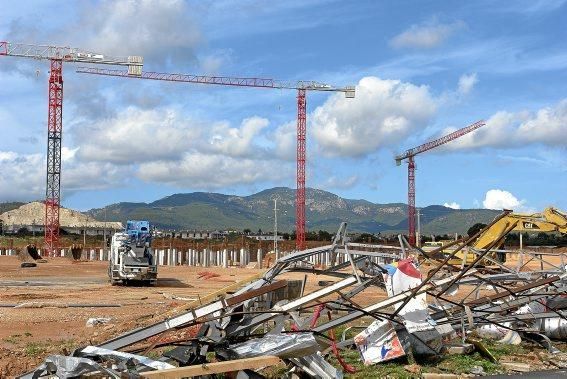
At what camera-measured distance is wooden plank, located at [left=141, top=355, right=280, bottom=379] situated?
346 inches

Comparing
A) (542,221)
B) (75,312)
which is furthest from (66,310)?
(542,221)

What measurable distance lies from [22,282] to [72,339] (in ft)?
80.3

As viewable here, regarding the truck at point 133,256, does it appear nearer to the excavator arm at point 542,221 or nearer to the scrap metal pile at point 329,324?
the excavator arm at point 542,221

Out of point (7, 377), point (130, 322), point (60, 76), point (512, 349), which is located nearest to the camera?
point (7, 377)

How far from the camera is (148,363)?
9.17 metres

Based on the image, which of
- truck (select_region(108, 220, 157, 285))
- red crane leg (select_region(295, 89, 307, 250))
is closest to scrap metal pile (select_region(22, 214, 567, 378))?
truck (select_region(108, 220, 157, 285))

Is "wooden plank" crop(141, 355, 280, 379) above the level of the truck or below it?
below

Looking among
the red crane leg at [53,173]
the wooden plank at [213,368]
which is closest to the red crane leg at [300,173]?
the red crane leg at [53,173]

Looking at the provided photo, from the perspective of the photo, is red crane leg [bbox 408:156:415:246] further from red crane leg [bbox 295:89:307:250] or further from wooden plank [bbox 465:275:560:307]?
wooden plank [bbox 465:275:560:307]

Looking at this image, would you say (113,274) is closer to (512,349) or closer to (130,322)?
(130,322)

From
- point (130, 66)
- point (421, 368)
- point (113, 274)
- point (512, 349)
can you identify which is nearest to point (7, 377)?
point (421, 368)

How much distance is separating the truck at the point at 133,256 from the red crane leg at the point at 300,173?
42.7 meters

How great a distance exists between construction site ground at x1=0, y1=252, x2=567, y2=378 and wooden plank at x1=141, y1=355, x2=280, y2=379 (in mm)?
2425

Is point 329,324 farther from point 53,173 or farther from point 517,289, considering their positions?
point 53,173
